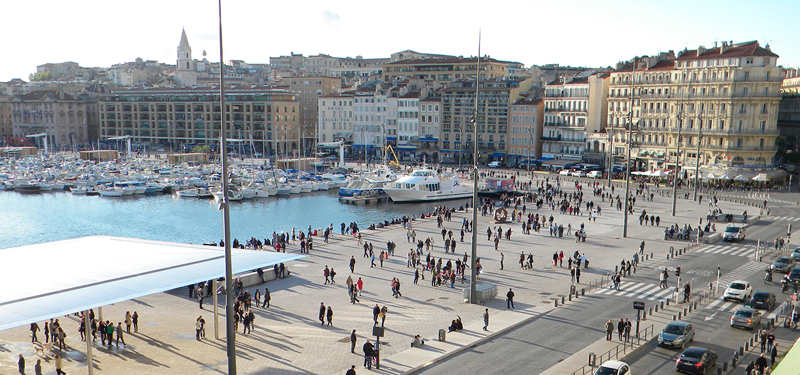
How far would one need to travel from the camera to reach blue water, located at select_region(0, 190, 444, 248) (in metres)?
65.6

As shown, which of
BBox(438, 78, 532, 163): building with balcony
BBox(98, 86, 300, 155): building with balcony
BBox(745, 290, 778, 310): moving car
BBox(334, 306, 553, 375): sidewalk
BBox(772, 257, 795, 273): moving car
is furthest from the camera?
BBox(98, 86, 300, 155): building with balcony

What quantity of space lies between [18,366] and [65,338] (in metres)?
3.46

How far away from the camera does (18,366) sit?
24.2m

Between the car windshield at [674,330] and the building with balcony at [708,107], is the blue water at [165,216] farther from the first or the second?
the car windshield at [674,330]

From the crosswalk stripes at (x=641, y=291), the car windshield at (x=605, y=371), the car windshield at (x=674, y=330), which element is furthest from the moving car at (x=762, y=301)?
the car windshield at (x=605, y=371)

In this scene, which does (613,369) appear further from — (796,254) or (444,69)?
(444,69)

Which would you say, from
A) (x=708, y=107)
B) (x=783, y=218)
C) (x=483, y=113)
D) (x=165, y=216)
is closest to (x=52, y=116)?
(x=483, y=113)

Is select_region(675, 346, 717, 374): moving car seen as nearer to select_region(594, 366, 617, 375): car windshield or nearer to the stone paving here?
select_region(594, 366, 617, 375): car windshield

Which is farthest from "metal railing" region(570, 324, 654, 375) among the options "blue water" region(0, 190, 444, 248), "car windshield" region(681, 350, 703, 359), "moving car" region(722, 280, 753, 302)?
"blue water" region(0, 190, 444, 248)

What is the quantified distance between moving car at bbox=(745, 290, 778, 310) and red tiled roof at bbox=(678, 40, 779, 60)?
62.7m

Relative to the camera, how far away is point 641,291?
36.2m

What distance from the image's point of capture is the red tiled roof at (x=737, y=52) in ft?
277

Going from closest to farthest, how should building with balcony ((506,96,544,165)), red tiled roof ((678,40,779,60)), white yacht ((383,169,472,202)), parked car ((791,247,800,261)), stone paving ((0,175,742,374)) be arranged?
stone paving ((0,175,742,374)), parked car ((791,247,800,261)), red tiled roof ((678,40,779,60)), white yacht ((383,169,472,202)), building with balcony ((506,96,544,165))

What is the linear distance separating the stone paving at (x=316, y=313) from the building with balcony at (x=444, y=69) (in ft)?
319
